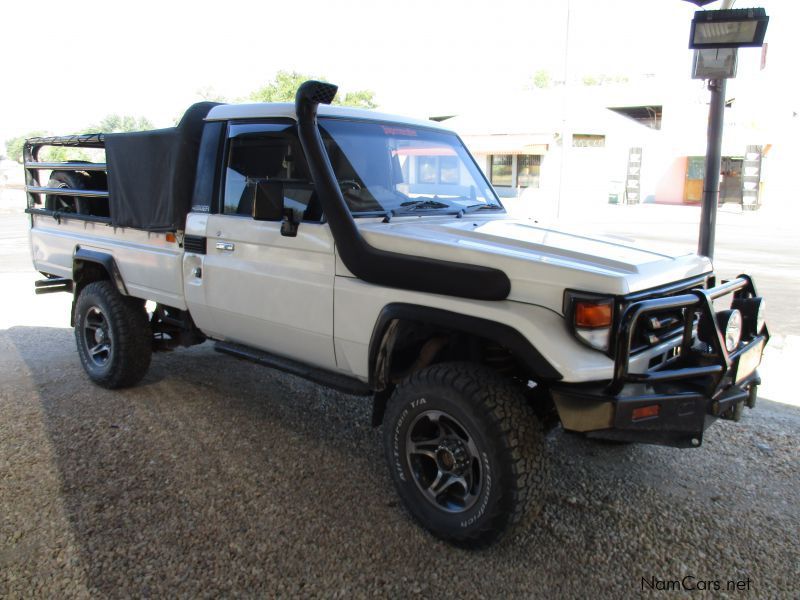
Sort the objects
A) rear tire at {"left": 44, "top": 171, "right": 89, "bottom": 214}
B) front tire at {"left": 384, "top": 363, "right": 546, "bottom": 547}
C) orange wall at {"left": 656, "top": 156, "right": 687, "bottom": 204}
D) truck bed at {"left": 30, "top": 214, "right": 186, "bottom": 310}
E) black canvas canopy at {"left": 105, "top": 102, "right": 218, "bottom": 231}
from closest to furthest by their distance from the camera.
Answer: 1. front tire at {"left": 384, "top": 363, "right": 546, "bottom": 547}
2. black canvas canopy at {"left": 105, "top": 102, "right": 218, "bottom": 231}
3. truck bed at {"left": 30, "top": 214, "right": 186, "bottom": 310}
4. rear tire at {"left": 44, "top": 171, "right": 89, "bottom": 214}
5. orange wall at {"left": 656, "top": 156, "right": 687, "bottom": 204}

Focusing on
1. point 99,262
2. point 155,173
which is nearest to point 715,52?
point 155,173

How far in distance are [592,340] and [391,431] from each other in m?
1.11

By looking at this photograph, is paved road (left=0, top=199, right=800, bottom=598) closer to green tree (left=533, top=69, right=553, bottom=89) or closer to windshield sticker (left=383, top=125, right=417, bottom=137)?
windshield sticker (left=383, top=125, right=417, bottom=137)

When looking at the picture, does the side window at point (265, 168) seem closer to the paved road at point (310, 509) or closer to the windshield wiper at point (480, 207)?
the windshield wiper at point (480, 207)

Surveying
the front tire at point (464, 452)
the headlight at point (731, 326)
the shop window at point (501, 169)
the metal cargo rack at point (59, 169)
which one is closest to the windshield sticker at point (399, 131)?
the front tire at point (464, 452)

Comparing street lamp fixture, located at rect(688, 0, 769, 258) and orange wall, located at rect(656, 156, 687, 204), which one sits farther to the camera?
orange wall, located at rect(656, 156, 687, 204)

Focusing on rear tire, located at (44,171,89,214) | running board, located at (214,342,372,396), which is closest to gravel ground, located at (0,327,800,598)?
running board, located at (214,342,372,396)

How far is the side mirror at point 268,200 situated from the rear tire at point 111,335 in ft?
6.52

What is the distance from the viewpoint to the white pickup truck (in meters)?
2.71

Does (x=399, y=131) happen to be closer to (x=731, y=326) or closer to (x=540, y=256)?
(x=540, y=256)

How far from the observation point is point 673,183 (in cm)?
3166

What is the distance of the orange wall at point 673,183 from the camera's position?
31250 millimetres

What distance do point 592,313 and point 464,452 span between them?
0.88 m

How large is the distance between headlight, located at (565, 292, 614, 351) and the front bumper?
77mm
